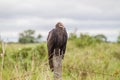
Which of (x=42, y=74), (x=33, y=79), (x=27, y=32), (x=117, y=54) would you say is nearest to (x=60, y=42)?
(x=33, y=79)

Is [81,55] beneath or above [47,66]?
beneath

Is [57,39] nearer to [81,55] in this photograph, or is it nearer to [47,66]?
[47,66]

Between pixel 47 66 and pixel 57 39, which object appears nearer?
pixel 47 66

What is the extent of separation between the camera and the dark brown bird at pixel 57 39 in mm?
7523

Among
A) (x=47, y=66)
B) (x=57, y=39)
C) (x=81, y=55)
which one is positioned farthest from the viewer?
(x=81, y=55)

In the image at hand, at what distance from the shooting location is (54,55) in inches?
299

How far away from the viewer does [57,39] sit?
760cm

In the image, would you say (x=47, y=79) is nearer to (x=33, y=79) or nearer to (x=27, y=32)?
(x=33, y=79)

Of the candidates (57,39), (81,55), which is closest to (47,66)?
(57,39)

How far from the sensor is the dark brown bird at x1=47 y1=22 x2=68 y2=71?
7.52 metres

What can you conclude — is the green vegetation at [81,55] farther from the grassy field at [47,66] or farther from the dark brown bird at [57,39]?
the dark brown bird at [57,39]

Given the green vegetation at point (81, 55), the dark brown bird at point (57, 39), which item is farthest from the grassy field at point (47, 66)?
the dark brown bird at point (57, 39)

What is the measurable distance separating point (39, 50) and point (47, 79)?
42.2ft

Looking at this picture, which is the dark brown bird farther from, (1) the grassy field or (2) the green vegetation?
(2) the green vegetation
